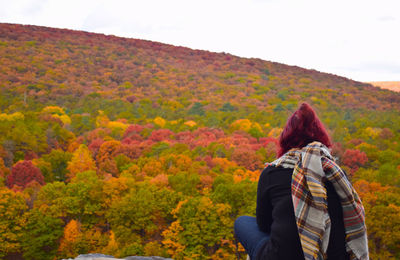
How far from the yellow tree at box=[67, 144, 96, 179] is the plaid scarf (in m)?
33.8

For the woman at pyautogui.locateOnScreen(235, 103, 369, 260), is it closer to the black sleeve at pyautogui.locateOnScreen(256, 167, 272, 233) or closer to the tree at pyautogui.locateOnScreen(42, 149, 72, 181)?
the black sleeve at pyautogui.locateOnScreen(256, 167, 272, 233)

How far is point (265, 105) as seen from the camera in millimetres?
71125

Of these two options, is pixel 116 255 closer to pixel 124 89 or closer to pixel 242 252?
pixel 242 252

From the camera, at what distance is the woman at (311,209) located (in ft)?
6.63

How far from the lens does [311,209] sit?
2014 millimetres

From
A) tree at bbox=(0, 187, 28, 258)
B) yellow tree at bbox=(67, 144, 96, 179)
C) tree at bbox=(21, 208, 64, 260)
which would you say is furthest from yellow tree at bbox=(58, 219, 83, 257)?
yellow tree at bbox=(67, 144, 96, 179)

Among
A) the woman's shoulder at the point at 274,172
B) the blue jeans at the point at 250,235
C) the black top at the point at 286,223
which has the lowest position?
the blue jeans at the point at 250,235

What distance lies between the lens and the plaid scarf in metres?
2.01

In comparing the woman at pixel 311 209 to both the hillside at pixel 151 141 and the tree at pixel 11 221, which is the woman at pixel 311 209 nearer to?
the hillside at pixel 151 141

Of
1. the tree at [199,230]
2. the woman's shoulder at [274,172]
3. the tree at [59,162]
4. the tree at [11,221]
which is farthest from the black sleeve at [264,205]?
the tree at [59,162]

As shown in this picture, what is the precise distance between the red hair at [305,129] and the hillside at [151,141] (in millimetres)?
281

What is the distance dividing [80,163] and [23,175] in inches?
228

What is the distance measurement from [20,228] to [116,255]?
23.3 ft

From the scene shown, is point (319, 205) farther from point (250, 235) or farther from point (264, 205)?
point (250, 235)
